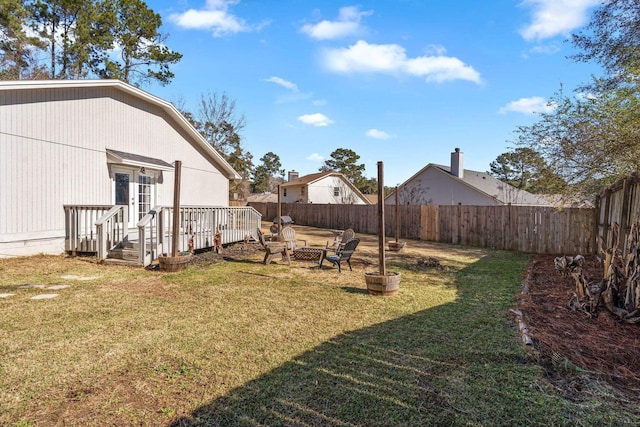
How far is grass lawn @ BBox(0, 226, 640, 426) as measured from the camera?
246 cm

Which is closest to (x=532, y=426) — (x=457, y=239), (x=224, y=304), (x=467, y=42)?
(x=224, y=304)

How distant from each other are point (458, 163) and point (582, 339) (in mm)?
23017

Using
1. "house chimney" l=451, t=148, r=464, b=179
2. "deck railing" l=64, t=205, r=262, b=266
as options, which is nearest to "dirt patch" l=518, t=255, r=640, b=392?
"deck railing" l=64, t=205, r=262, b=266

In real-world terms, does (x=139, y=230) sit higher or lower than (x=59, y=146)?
lower

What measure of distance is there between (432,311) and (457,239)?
11.1 meters

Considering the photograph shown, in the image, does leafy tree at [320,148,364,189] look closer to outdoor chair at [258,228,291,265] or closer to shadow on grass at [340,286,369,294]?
outdoor chair at [258,228,291,265]

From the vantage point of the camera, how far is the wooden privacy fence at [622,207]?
613cm

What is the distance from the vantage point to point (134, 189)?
11172 millimetres

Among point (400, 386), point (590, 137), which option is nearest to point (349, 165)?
point (590, 137)

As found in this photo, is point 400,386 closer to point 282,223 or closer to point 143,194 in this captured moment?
point 143,194

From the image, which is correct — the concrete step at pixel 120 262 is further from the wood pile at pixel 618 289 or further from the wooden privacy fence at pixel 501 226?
the wooden privacy fence at pixel 501 226

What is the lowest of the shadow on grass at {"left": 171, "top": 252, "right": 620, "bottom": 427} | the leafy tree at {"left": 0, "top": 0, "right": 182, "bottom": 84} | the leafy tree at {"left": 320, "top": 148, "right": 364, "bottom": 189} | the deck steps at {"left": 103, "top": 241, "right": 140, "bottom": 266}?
the shadow on grass at {"left": 171, "top": 252, "right": 620, "bottom": 427}

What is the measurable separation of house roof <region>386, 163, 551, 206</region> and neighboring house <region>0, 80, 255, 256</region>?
17.4 metres

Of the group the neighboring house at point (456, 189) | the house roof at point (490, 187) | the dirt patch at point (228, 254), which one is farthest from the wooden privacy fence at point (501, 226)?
the dirt patch at point (228, 254)
